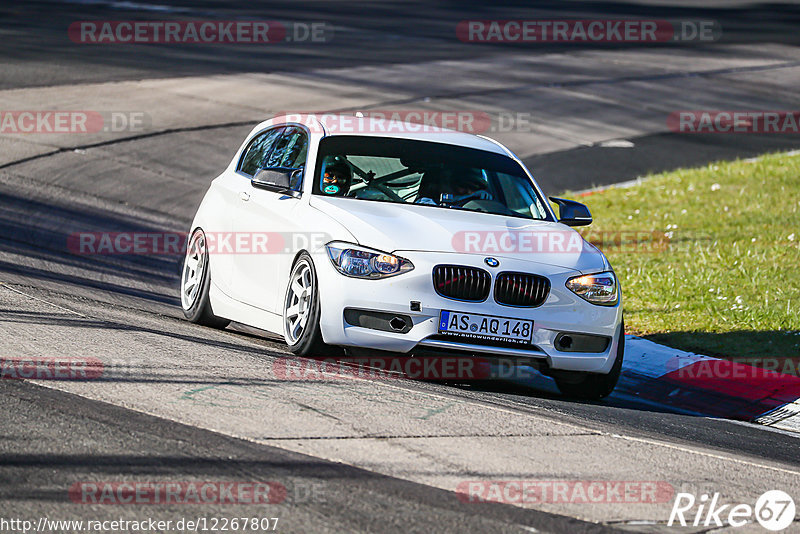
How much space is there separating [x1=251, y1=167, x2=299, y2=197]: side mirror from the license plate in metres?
1.66

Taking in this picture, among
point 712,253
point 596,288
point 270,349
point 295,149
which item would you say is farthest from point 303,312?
point 712,253

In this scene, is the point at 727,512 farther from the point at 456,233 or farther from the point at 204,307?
the point at 204,307

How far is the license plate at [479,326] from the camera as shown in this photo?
761 cm

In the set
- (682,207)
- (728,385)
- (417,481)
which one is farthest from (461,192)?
(682,207)

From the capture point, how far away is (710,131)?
2258 cm

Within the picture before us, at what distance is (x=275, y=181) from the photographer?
867cm

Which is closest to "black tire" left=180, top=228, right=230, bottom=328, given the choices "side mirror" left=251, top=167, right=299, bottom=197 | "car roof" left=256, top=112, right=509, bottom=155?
"side mirror" left=251, top=167, right=299, bottom=197

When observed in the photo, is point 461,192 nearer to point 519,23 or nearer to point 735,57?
point 735,57

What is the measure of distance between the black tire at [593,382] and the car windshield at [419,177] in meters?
1.23

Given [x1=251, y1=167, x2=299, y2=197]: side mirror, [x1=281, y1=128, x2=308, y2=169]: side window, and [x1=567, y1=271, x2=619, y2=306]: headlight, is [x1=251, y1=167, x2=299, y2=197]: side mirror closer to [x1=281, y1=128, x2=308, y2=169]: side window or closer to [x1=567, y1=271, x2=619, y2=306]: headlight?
[x1=281, y1=128, x2=308, y2=169]: side window

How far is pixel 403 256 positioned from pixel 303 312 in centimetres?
81

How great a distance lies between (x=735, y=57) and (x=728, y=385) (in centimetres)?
2265

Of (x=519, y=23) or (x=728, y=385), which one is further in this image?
(x=519, y=23)

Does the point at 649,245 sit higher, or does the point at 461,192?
the point at 461,192
